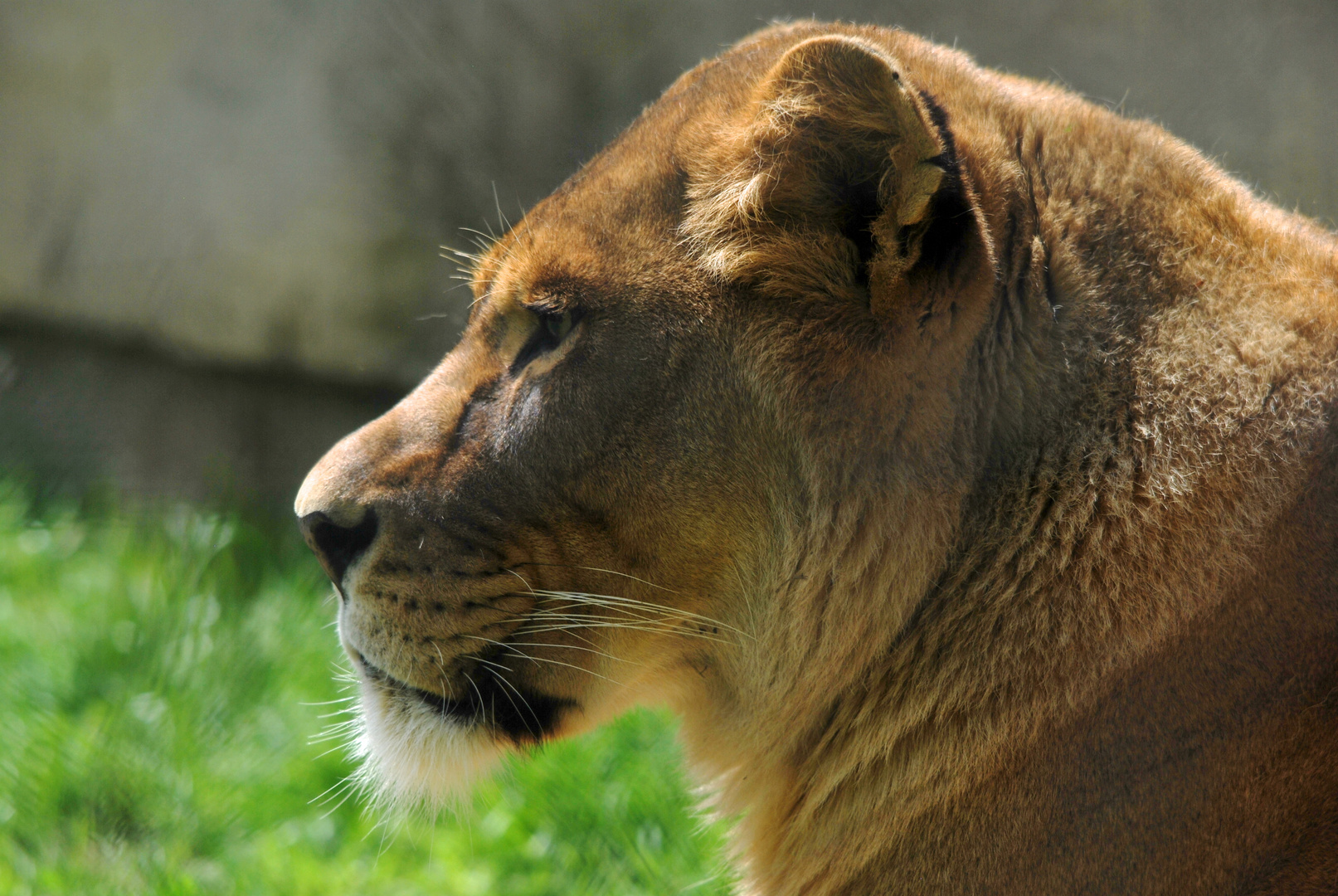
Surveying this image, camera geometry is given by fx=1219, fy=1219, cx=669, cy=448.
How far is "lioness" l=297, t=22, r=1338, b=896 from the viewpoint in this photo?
4.64ft

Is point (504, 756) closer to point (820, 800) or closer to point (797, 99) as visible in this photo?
point (820, 800)

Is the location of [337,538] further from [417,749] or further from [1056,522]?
[1056,522]

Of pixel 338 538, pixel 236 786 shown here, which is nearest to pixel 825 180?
pixel 338 538

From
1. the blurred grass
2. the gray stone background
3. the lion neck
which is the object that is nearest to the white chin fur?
the blurred grass

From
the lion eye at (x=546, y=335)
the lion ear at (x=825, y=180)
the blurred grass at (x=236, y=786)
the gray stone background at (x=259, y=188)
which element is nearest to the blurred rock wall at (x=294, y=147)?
the gray stone background at (x=259, y=188)

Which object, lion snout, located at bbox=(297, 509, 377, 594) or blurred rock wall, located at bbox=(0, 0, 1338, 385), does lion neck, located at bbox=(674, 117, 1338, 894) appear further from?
blurred rock wall, located at bbox=(0, 0, 1338, 385)

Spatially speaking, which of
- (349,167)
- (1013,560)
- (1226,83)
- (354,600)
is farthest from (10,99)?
(1013,560)

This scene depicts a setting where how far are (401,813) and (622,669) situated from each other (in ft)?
1.65

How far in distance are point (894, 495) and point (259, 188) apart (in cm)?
414

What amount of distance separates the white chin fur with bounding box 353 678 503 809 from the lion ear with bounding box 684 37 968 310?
31.9 inches

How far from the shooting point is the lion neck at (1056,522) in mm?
1439

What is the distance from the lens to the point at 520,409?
1.78 m

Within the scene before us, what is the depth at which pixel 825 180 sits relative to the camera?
5.21ft

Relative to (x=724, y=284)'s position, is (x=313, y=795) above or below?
below
